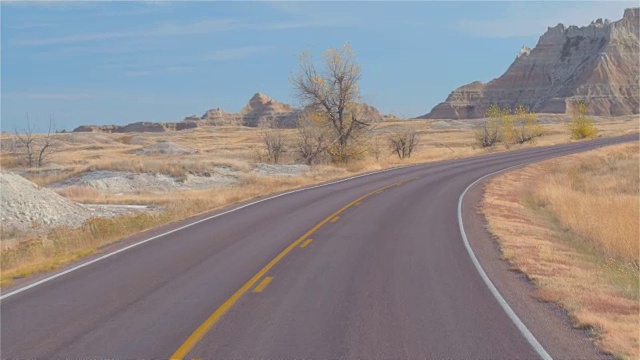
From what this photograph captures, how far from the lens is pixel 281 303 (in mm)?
8766

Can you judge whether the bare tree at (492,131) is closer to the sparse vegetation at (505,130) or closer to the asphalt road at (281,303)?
the sparse vegetation at (505,130)

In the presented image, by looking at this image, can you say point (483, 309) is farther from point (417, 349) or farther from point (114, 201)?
point (114, 201)

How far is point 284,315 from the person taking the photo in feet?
26.7

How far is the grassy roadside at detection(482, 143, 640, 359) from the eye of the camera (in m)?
7.93

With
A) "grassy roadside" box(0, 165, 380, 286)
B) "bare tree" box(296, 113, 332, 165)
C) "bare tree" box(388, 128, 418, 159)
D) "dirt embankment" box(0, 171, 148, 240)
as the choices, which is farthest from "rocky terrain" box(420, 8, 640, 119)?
"dirt embankment" box(0, 171, 148, 240)

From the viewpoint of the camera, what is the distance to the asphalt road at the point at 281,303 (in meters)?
6.90

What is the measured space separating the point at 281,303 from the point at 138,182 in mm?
28858

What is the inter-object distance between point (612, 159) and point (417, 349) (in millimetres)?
41048

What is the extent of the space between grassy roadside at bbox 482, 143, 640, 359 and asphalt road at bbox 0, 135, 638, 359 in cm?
59

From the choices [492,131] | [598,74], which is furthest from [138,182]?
[598,74]

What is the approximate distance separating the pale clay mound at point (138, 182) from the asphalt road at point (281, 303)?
19.7 metres

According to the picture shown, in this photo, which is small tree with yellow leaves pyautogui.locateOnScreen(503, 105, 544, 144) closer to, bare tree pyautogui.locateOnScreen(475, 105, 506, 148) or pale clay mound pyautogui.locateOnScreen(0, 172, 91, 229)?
bare tree pyautogui.locateOnScreen(475, 105, 506, 148)

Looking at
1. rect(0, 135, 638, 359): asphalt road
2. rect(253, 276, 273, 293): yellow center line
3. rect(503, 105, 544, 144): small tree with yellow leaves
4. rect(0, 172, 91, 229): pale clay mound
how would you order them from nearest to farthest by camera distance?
rect(0, 135, 638, 359): asphalt road < rect(253, 276, 273, 293): yellow center line < rect(0, 172, 91, 229): pale clay mound < rect(503, 105, 544, 144): small tree with yellow leaves

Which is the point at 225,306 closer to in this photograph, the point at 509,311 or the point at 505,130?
the point at 509,311
